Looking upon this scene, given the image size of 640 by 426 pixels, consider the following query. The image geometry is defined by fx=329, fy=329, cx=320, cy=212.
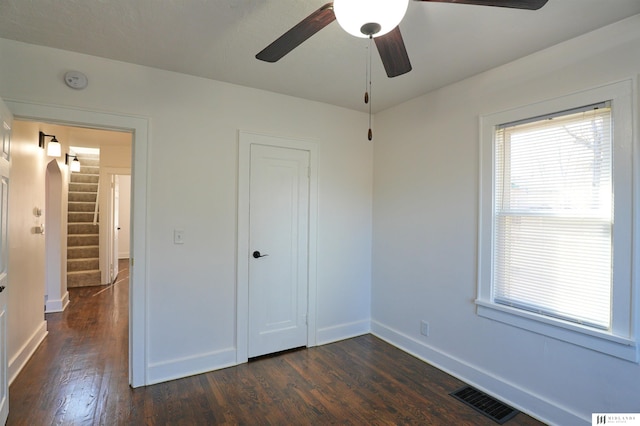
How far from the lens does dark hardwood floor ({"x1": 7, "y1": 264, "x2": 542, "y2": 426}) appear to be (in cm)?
222

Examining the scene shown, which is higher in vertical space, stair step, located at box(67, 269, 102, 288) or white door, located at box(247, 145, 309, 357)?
white door, located at box(247, 145, 309, 357)

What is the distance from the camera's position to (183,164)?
108 inches

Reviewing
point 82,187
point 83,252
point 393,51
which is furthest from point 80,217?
point 393,51

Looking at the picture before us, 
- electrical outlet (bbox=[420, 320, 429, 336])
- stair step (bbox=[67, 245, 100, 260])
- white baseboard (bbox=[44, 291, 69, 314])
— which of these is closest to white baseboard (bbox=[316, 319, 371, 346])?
electrical outlet (bbox=[420, 320, 429, 336])

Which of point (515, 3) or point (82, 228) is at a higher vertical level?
point (515, 3)

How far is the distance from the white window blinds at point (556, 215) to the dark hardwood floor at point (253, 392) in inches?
34.6

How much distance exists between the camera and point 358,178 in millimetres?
3742

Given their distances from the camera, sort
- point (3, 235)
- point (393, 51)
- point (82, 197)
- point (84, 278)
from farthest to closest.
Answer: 1. point (82, 197)
2. point (84, 278)
3. point (3, 235)
4. point (393, 51)

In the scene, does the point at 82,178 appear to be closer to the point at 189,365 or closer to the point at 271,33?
the point at 189,365

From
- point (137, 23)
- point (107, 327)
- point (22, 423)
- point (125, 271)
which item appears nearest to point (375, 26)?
point (137, 23)

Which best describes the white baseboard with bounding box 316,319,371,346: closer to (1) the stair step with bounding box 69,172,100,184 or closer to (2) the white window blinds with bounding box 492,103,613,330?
(2) the white window blinds with bounding box 492,103,613,330

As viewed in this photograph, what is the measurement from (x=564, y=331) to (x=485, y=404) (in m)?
0.77

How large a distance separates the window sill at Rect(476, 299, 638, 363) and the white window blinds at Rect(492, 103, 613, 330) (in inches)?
2.5

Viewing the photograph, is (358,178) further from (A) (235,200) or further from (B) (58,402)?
(B) (58,402)
